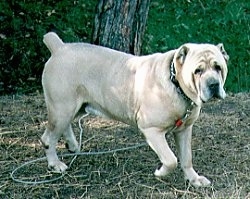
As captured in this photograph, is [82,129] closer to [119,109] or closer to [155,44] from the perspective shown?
[119,109]

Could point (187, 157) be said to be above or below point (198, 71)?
below

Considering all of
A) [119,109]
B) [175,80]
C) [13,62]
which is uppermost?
[175,80]

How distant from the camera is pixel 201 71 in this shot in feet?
15.4

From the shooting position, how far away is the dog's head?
4.64m

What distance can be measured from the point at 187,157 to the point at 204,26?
5611mm

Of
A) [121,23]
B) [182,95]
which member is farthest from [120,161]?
[121,23]

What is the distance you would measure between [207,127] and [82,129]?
1.18 meters

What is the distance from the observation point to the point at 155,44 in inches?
398

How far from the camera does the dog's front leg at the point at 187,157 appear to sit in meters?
5.24

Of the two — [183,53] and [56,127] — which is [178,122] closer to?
[183,53]

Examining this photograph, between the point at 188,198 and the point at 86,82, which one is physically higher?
the point at 86,82

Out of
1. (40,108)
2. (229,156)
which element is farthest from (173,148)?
(40,108)

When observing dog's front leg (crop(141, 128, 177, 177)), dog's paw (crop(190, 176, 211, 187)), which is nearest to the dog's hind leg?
dog's front leg (crop(141, 128, 177, 177))

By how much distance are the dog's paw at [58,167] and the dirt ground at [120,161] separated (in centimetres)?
6
